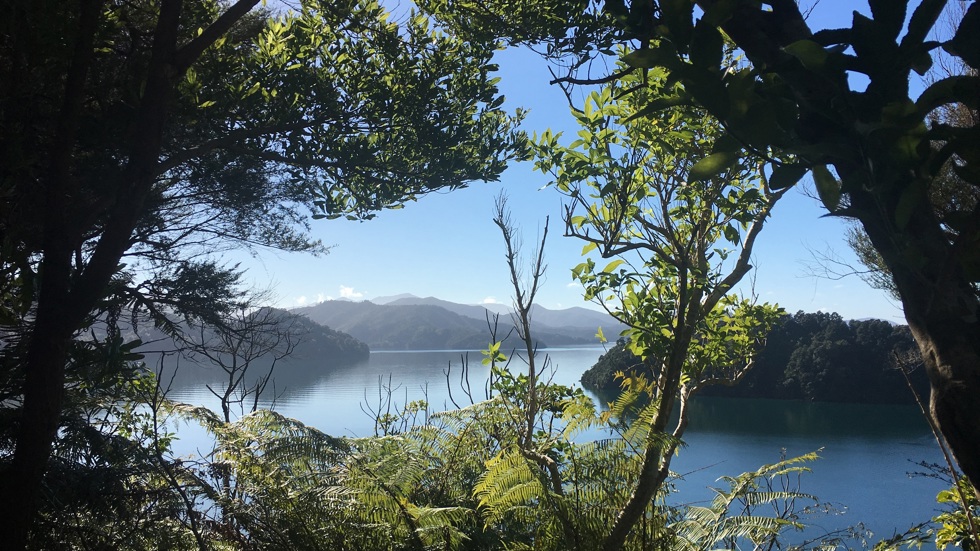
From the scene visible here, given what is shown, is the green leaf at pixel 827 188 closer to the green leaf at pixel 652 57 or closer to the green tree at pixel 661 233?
the green leaf at pixel 652 57

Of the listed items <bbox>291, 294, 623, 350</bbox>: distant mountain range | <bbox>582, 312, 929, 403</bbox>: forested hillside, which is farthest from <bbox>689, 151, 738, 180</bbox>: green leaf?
<bbox>291, 294, 623, 350</bbox>: distant mountain range

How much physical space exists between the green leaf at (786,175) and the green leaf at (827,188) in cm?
2

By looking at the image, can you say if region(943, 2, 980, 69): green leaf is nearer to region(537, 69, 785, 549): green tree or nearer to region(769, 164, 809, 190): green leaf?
region(769, 164, 809, 190): green leaf

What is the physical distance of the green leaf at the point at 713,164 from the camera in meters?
0.44

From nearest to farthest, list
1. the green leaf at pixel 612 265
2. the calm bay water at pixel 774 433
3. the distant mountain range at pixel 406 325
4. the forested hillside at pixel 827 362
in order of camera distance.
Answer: the green leaf at pixel 612 265, the calm bay water at pixel 774 433, the forested hillside at pixel 827 362, the distant mountain range at pixel 406 325

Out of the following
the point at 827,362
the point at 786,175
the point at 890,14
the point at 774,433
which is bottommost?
the point at 774,433

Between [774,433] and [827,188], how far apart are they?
47.7 feet

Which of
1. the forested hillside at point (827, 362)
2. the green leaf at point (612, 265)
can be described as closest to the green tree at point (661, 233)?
the green leaf at point (612, 265)

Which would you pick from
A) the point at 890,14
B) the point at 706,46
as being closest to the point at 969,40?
the point at 890,14

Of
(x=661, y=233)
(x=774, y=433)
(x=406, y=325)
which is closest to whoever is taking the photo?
(x=661, y=233)

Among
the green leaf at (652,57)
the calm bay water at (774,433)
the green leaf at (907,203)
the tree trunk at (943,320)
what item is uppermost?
the green leaf at (652,57)

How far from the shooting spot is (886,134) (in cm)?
41

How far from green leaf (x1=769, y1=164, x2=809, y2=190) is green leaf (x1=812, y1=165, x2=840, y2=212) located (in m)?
0.02

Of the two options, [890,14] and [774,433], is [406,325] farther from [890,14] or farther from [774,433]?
[890,14]
